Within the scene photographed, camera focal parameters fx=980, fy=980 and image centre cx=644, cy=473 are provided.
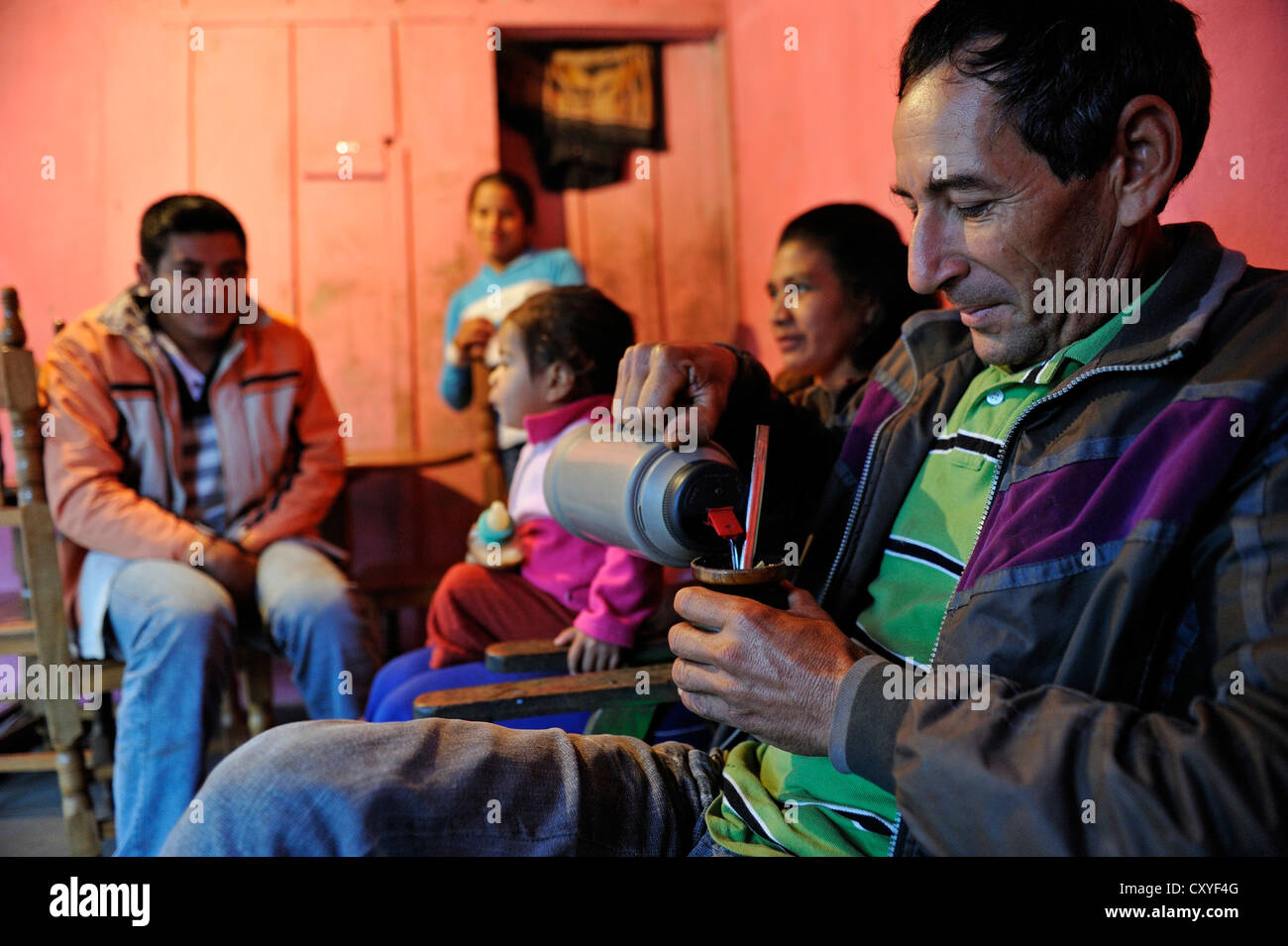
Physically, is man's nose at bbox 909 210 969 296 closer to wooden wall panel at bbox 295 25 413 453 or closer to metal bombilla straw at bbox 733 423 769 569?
metal bombilla straw at bbox 733 423 769 569

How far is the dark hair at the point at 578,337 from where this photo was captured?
1947 millimetres

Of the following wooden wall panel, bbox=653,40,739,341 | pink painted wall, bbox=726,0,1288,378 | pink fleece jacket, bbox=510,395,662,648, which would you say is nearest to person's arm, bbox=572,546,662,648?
pink fleece jacket, bbox=510,395,662,648

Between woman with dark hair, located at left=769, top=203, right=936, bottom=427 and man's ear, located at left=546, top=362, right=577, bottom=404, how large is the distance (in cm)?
48

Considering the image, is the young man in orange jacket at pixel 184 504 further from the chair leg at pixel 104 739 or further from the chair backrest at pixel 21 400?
the chair leg at pixel 104 739

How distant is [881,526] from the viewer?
3.70 feet

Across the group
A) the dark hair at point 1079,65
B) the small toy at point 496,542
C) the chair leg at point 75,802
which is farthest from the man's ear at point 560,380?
the chair leg at point 75,802

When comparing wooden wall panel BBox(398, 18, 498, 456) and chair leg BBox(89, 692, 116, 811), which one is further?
wooden wall panel BBox(398, 18, 498, 456)

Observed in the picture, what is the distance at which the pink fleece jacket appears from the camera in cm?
158

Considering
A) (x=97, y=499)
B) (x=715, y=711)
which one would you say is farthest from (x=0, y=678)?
(x=715, y=711)

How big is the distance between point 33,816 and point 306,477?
1.08m

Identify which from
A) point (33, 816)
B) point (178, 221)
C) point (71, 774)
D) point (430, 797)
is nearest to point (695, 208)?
point (178, 221)

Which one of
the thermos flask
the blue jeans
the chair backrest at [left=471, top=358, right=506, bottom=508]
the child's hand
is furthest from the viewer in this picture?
the chair backrest at [left=471, top=358, right=506, bottom=508]

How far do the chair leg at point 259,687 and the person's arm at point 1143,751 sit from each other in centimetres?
215
